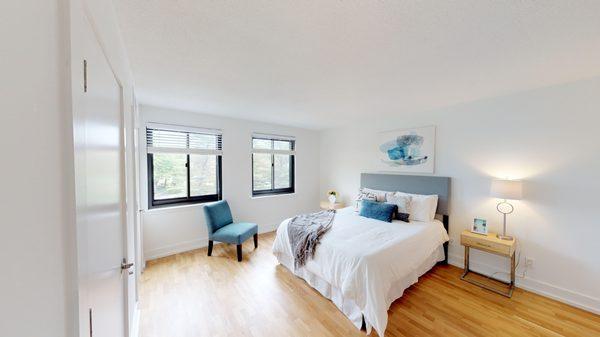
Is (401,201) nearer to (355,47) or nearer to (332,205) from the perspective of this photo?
(332,205)

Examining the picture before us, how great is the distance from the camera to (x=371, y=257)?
198 centimetres

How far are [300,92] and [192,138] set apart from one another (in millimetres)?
2053

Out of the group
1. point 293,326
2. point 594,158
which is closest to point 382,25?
point 293,326

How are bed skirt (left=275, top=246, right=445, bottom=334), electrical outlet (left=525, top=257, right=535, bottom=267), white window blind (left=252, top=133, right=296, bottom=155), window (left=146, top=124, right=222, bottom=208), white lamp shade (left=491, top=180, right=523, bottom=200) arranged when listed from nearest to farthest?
1. bed skirt (left=275, top=246, right=445, bottom=334)
2. white lamp shade (left=491, top=180, right=523, bottom=200)
3. electrical outlet (left=525, top=257, right=535, bottom=267)
4. window (left=146, top=124, right=222, bottom=208)
5. white window blind (left=252, top=133, right=296, bottom=155)

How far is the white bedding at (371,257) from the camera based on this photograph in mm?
1877

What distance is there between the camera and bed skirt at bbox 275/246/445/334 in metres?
2.03

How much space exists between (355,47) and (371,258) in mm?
1755

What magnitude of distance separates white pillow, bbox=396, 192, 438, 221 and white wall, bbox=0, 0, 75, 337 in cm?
336

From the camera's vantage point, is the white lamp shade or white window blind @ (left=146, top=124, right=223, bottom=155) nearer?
the white lamp shade

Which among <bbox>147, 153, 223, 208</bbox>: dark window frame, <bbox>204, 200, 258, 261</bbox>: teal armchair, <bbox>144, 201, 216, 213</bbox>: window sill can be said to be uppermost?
<bbox>147, 153, 223, 208</bbox>: dark window frame

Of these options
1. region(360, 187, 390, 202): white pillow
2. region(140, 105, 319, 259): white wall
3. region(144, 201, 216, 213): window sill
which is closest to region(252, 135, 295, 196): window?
region(140, 105, 319, 259): white wall

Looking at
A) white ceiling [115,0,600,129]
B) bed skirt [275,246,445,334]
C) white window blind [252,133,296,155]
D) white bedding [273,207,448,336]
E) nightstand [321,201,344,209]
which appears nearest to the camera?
white ceiling [115,0,600,129]

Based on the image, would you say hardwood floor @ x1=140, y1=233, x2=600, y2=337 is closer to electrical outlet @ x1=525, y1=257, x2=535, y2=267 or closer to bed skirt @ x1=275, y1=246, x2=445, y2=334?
bed skirt @ x1=275, y1=246, x2=445, y2=334

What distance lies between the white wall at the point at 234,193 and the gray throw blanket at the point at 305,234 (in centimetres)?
151
